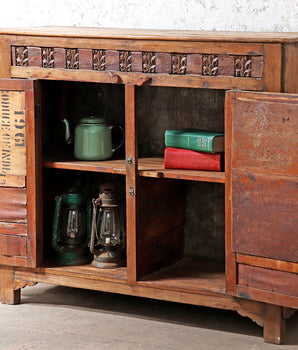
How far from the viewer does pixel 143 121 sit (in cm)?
421

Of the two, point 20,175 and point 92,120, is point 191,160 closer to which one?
point 92,120

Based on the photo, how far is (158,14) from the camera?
421 centimetres

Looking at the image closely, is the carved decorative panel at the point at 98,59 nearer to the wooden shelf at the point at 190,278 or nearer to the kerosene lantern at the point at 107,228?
the kerosene lantern at the point at 107,228

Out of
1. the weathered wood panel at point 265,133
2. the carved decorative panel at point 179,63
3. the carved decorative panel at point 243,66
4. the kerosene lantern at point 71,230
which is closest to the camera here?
the weathered wood panel at point 265,133

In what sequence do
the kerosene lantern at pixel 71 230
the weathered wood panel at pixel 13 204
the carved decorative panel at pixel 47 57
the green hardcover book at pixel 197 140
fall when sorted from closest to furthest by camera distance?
the green hardcover book at pixel 197 140
the carved decorative panel at pixel 47 57
the weathered wood panel at pixel 13 204
the kerosene lantern at pixel 71 230

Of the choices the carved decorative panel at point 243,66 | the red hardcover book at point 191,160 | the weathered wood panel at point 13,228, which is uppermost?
the carved decorative panel at point 243,66

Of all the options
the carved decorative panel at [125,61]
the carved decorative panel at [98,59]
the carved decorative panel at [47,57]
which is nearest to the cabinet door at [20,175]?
the carved decorative panel at [47,57]

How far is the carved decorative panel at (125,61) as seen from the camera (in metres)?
3.60

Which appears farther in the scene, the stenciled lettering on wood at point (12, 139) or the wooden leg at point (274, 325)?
the stenciled lettering on wood at point (12, 139)

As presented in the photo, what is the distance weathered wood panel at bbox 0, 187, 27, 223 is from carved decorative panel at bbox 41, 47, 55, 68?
606mm

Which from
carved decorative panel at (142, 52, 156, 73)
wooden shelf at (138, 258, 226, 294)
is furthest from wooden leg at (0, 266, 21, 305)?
carved decorative panel at (142, 52, 156, 73)

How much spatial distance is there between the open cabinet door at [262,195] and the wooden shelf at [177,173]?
0.11 m

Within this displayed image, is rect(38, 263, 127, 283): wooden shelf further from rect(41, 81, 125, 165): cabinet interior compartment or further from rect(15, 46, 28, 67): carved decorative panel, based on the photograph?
rect(15, 46, 28, 67): carved decorative panel

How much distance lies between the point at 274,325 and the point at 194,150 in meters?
0.85
